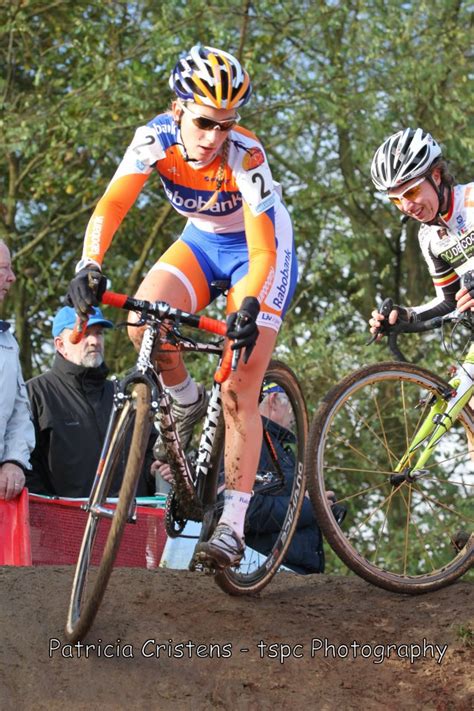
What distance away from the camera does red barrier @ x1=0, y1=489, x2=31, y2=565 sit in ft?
20.3

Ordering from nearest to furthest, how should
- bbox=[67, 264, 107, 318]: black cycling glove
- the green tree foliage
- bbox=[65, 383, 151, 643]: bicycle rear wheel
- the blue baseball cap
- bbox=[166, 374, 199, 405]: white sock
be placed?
1. bbox=[65, 383, 151, 643]: bicycle rear wheel
2. bbox=[67, 264, 107, 318]: black cycling glove
3. bbox=[166, 374, 199, 405]: white sock
4. the blue baseball cap
5. the green tree foliage

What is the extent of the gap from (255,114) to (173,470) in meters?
7.82

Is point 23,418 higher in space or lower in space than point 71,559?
higher

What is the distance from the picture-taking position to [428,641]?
17.1 ft

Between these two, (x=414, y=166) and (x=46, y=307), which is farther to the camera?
(x=46, y=307)

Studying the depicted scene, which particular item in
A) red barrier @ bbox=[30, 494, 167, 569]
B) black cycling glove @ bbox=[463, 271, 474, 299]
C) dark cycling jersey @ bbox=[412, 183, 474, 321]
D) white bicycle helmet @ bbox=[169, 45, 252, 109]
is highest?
white bicycle helmet @ bbox=[169, 45, 252, 109]

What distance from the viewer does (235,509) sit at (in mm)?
5254

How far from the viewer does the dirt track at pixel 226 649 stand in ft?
14.9

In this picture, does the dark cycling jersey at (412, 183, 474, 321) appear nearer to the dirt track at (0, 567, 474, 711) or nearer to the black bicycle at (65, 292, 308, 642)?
the black bicycle at (65, 292, 308, 642)

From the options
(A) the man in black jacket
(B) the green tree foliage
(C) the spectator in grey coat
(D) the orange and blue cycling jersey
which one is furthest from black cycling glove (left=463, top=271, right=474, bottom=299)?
(B) the green tree foliage

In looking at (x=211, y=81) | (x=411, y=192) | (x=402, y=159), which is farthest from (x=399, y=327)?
(x=211, y=81)

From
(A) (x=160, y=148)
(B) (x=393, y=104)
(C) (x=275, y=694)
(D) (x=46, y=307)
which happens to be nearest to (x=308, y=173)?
(B) (x=393, y=104)

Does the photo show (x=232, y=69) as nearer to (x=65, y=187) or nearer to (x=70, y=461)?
(x=70, y=461)

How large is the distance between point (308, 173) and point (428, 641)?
30.4 ft
